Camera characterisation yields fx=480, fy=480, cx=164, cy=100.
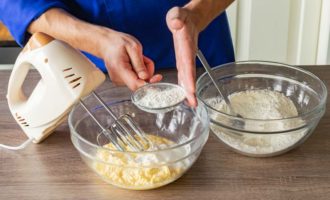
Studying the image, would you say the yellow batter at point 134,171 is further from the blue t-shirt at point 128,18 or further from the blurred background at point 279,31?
the blurred background at point 279,31

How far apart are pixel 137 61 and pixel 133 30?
0.28 metres

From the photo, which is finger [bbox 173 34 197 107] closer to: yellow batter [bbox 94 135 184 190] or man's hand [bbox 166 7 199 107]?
man's hand [bbox 166 7 199 107]

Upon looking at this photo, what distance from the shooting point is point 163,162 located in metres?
0.69

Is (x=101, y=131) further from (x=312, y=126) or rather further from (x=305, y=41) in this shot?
(x=305, y=41)

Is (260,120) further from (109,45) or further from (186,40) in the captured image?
(109,45)

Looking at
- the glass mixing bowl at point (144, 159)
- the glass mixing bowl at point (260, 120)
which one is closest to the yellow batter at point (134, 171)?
the glass mixing bowl at point (144, 159)

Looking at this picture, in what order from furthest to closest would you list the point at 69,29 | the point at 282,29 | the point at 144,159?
the point at 282,29
the point at 69,29
the point at 144,159

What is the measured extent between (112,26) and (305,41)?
1.01m

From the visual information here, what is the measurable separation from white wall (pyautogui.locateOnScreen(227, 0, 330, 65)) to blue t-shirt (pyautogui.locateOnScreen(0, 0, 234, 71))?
2.17ft

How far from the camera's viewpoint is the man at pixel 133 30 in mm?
814

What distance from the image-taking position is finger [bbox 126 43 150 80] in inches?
31.7

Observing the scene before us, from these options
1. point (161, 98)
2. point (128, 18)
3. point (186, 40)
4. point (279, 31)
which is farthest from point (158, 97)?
point (279, 31)

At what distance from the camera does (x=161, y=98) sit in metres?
0.76

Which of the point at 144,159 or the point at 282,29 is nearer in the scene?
the point at 144,159
